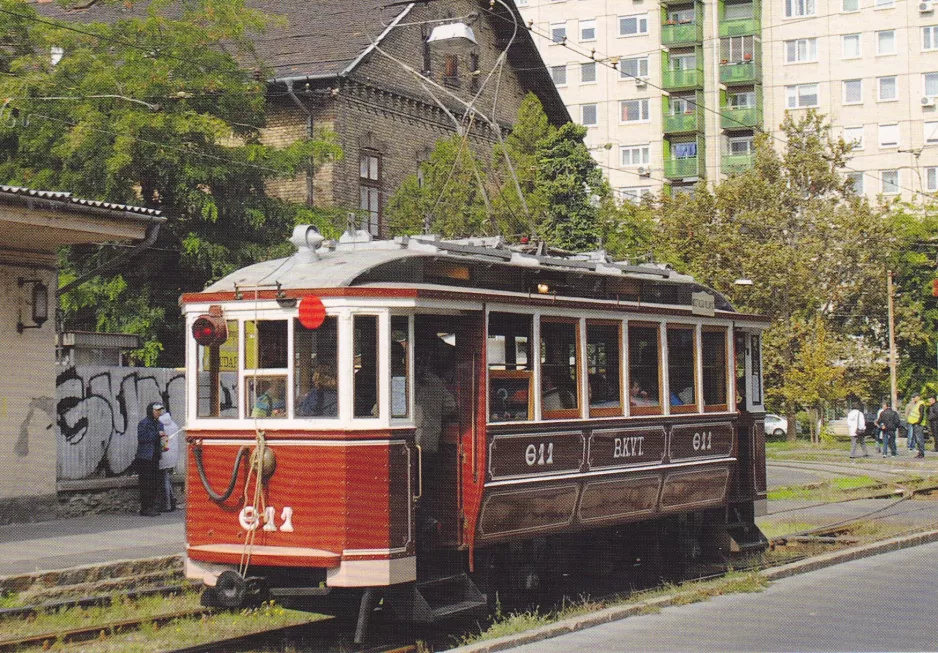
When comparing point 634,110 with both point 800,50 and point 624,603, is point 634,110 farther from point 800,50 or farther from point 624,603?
point 624,603

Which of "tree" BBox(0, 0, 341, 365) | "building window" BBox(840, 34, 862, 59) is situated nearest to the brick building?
"tree" BBox(0, 0, 341, 365)

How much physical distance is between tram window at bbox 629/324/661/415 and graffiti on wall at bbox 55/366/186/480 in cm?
883

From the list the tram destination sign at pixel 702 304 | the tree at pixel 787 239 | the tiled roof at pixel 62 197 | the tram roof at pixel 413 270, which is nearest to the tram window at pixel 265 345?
the tram roof at pixel 413 270

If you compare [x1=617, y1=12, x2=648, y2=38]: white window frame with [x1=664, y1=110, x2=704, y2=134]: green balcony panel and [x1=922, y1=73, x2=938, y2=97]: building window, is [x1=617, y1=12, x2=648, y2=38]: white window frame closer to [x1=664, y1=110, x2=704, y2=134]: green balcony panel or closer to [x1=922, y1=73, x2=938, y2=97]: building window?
[x1=664, y1=110, x2=704, y2=134]: green balcony panel

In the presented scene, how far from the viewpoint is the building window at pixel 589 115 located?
6988 centimetres

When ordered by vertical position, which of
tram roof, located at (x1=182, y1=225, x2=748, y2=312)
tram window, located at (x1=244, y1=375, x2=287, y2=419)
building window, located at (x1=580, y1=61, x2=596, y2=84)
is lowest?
tram window, located at (x1=244, y1=375, x2=287, y2=419)

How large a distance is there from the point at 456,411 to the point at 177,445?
1109cm

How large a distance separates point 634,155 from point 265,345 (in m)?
59.8

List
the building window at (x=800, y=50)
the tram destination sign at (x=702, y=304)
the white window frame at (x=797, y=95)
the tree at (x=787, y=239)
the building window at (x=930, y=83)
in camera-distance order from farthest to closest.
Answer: the building window at (x=800, y=50) → the white window frame at (x=797, y=95) → the building window at (x=930, y=83) → the tree at (x=787, y=239) → the tram destination sign at (x=702, y=304)

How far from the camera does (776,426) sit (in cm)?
5531

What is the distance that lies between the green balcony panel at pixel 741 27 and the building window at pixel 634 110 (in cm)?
513

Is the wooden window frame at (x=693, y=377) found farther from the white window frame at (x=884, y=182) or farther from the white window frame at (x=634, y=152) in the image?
the white window frame at (x=634, y=152)

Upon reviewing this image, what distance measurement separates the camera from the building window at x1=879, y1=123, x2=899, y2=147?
6397cm

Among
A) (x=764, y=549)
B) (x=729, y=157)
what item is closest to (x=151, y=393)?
(x=764, y=549)
